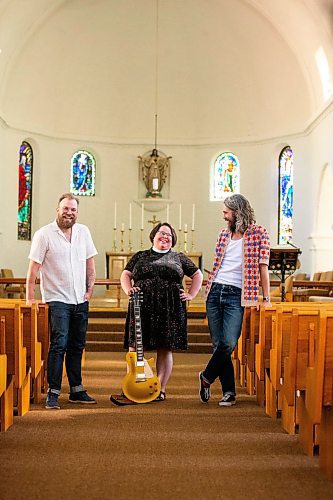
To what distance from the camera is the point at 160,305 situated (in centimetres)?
641

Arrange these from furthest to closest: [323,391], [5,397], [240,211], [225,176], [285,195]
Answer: [225,176]
[285,195]
[240,211]
[5,397]
[323,391]

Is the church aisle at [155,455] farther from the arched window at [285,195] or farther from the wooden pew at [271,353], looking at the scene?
the arched window at [285,195]

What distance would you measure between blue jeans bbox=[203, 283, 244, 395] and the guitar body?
0.41 m

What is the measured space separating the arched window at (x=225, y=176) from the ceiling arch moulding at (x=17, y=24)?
5.03 metres

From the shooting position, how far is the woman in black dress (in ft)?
20.9

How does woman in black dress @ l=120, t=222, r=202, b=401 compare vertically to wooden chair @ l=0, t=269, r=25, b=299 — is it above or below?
above

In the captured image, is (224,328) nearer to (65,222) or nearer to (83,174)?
(65,222)

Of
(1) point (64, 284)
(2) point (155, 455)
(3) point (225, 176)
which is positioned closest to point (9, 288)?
(3) point (225, 176)

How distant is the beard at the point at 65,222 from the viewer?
612cm

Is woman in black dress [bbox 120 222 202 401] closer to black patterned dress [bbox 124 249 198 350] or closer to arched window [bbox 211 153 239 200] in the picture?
black patterned dress [bbox 124 249 198 350]

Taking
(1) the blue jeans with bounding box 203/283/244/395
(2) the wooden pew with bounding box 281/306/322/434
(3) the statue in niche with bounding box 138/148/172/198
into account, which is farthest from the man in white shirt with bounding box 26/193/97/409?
(3) the statue in niche with bounding box 138/148/172/198

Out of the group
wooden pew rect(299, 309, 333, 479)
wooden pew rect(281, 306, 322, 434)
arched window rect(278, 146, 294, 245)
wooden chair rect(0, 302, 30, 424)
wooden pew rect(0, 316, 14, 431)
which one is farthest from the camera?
arched window rect(278, 146, 294, 245)

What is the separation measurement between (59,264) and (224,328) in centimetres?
127

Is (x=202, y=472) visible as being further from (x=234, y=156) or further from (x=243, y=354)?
(x=234, y=156)
